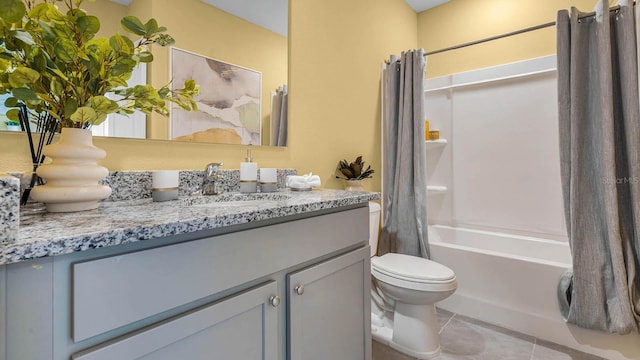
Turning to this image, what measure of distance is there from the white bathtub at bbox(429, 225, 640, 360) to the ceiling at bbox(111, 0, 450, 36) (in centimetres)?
182

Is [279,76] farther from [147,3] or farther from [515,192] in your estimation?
[515,192]

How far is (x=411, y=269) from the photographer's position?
1675 millimetres

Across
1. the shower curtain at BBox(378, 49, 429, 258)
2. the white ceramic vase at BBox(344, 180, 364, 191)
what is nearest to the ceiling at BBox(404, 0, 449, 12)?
the shower curtain at BBox(378, 49, 429, 258)

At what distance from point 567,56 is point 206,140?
2059mm

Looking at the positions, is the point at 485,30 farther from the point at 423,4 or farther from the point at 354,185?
Answer: the point at 354,185

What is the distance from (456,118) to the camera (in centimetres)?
283

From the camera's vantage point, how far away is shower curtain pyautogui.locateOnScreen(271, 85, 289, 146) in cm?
160

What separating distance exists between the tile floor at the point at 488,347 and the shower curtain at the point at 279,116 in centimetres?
133

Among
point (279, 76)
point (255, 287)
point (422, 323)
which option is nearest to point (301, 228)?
point (255, 287)

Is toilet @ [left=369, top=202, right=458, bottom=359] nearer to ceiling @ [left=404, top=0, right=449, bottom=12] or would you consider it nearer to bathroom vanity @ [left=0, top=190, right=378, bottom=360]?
bathroom vanity @ [left=0, top=190, right=378, bottom=360]

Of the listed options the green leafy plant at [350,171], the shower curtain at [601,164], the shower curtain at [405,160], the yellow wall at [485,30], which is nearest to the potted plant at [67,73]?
the green leafy plant at [350,171]

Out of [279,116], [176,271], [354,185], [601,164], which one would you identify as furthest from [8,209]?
[601,164]

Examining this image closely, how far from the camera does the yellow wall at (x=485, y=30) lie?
2.46 m

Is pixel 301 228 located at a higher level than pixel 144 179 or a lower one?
lower
